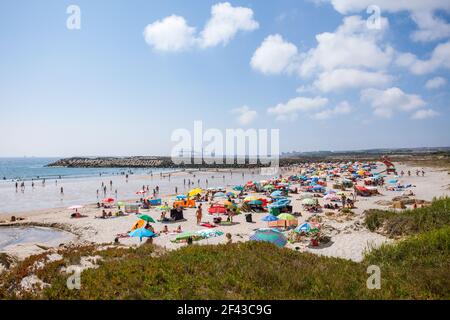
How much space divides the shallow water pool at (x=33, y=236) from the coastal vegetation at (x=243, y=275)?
13560mm

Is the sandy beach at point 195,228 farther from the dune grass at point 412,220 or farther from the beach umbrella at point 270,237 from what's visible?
the beach umbrella at point 270,237

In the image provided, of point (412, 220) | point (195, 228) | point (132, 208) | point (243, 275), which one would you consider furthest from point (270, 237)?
point (132, 208)

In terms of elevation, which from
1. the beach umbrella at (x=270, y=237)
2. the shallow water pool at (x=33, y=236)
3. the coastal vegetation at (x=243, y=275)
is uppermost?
the coastal vegetation at (x=243, y=275)

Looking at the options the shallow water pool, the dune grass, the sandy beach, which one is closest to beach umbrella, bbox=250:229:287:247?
the sandy beach

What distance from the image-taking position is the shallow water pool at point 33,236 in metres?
20.9

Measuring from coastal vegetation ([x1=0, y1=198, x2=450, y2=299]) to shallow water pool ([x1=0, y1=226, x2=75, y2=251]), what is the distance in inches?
534

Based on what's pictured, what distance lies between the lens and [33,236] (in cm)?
2262

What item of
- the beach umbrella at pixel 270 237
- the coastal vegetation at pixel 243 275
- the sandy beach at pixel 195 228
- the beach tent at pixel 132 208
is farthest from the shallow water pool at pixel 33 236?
the coastal vegetation at pixel 243 275

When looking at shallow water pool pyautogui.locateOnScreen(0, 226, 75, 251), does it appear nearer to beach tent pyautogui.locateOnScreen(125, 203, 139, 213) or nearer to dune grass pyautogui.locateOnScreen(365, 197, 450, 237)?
beach tent pyautogui.locateOnScreen(125, 203, 139, 213)

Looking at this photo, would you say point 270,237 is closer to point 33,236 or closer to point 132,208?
point 33,236

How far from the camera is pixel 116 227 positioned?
2409 centimetres

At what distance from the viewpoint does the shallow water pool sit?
821 inches

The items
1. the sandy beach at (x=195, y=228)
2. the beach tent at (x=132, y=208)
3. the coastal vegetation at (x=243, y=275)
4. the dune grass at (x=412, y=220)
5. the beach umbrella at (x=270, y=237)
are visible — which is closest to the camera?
the coastal vegetation at (x=243, y=275)
